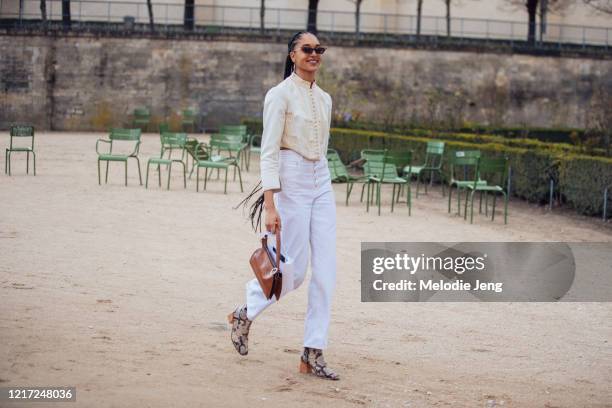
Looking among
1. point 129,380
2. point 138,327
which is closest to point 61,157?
point 138,327

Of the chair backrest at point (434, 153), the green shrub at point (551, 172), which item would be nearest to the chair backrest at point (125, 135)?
the chair backrest at point (434, 153)

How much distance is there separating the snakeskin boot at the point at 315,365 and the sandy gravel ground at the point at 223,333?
0.07 m

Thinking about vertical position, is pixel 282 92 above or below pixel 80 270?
above

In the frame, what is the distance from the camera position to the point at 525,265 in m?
10.8

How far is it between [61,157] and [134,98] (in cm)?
1488

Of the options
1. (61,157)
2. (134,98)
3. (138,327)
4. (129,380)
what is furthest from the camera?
(134,98)

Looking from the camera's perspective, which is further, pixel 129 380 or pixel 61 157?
pixel 61 157

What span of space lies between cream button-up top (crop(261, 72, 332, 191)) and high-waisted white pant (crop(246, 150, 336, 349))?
79 millimetres

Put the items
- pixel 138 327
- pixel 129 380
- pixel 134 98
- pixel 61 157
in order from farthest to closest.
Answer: pixel 134 98 → pixel 61 157 → pixel 138 327 → pixel 129 380

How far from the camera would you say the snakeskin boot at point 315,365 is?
6023 millimetres

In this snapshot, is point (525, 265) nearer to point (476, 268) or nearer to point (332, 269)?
point (476, 268)

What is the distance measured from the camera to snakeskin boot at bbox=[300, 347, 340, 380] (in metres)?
6.02
